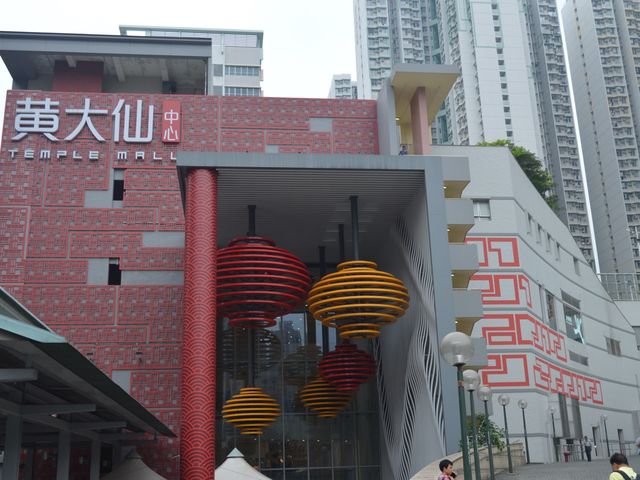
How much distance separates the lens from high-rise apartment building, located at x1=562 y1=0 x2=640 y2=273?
100 meters

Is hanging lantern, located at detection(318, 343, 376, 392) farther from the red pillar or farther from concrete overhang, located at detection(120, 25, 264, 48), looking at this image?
concrete overhang, located at detection(120, 25, 264, 48)

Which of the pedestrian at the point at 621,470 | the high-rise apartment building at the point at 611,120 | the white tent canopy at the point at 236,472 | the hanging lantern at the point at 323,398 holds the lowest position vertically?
the pedestrian at the point at 621,470

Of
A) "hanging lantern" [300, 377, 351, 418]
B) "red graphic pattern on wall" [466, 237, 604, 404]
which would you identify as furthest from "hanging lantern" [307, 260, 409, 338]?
"red graphic pattern on wall" [466, 237, 604, 404]

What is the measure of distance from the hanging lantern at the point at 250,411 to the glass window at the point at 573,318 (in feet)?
71.5

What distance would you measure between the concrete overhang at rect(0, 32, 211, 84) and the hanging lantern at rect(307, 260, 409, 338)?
14.3 meters

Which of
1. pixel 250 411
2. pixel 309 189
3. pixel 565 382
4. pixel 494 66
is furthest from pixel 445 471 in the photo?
pixel 494 66

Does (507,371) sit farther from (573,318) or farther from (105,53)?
(105,53)

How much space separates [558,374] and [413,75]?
1748cm

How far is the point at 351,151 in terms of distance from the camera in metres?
30.1

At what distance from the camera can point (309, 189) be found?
892 inches

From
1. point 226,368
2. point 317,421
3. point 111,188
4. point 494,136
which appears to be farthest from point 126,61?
point 494,136

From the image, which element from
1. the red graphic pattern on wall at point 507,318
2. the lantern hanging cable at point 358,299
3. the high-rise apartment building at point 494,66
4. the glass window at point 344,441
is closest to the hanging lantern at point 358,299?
the lantern hanging cable at point 358,299

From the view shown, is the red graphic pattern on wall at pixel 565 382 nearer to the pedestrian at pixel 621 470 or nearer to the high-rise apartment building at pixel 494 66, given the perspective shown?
the pedestrian at pixel 621 470

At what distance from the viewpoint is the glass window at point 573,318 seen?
4246 cm
